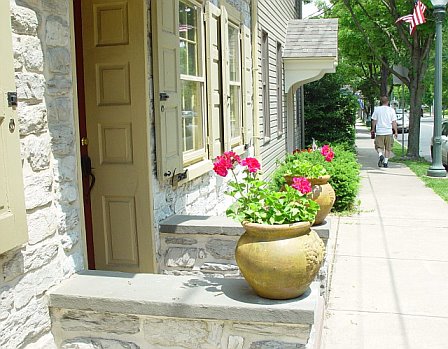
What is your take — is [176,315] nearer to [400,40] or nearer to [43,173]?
[43,173]

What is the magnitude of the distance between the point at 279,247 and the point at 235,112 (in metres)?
5.09

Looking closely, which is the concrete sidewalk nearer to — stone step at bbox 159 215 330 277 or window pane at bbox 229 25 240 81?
stone step at bbox 159 215 330 277

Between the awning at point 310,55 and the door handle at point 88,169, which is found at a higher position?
the awning at point 310,55

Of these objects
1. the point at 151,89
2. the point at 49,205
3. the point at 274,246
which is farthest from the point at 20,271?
the point at 151,89

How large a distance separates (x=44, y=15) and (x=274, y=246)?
73.7 inches

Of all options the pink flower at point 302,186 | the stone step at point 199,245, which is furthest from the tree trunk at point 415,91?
the pink flower at point 302,186

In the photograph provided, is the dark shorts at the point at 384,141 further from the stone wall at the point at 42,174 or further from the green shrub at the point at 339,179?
the stone wall at the point at 42,174

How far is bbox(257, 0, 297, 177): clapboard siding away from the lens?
10109mm

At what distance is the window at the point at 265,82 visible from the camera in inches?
416

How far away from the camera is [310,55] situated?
13.4 metres

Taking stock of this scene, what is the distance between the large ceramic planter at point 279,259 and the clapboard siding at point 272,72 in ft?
21.5

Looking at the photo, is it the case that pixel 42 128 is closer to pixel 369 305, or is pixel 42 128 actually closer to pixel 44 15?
pixel 44 15

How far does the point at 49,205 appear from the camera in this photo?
338 cm

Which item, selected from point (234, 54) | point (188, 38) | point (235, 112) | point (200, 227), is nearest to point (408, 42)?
point (234, 54)
